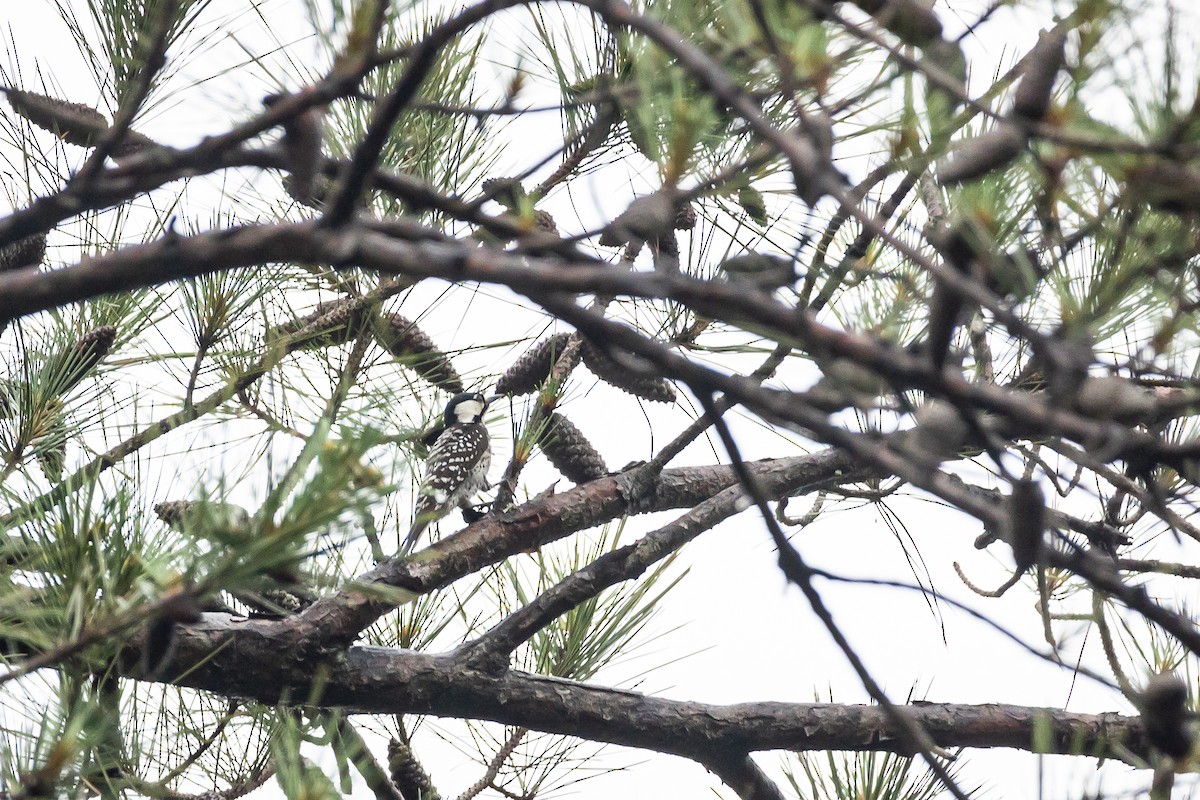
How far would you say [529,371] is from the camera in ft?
5.11

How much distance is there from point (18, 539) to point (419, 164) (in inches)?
25.7

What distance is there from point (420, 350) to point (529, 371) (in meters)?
0.17

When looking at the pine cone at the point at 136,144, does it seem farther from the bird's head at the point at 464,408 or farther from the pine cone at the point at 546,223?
the bird's head at the point at 464,408

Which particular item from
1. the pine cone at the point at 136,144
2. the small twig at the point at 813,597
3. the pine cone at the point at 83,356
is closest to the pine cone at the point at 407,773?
the pine cone at the point at 83,356

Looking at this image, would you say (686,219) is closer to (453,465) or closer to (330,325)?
(330,325)

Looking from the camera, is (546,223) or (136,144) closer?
(136,144)

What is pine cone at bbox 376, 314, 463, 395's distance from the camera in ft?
4.55

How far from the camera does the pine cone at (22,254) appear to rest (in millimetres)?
1211

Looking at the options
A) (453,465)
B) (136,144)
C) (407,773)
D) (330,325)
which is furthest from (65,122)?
(407,773)

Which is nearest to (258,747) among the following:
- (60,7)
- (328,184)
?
(328,184)

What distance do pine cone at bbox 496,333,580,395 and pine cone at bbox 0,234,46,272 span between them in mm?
652

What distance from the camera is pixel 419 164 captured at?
1.27 metres

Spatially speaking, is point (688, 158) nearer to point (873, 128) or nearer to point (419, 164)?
point (873, 128)

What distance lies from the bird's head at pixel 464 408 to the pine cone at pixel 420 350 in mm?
39
